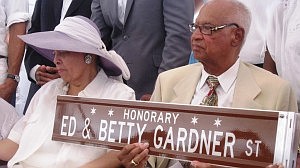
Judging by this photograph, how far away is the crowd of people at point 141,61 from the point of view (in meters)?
1.91

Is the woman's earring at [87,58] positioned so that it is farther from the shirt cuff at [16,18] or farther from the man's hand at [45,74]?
the shirt cuff at [16,18]

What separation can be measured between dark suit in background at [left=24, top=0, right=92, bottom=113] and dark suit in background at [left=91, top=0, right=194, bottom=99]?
A: 0.82ft

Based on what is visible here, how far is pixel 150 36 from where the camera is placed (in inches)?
104

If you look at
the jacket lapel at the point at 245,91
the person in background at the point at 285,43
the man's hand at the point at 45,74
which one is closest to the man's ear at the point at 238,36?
the jacket lapel at the point at 245,91

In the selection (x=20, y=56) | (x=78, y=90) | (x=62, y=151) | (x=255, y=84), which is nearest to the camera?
(x=255, y=84)

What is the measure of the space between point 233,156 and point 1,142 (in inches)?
45.5

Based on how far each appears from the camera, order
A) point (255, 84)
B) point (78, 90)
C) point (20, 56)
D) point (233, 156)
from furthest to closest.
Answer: point (20, 56)
point (78, 90)
point (255, 84)
point (233, 156)

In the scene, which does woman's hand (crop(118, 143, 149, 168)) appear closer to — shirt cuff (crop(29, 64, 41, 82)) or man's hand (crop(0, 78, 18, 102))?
shirt cuff (crop(29, 64, 41, 82))

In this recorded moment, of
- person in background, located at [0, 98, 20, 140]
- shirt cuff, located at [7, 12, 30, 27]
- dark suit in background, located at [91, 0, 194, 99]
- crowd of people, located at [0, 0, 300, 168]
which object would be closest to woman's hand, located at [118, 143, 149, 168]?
crowd of people, located at [0, 0, 300, 168]

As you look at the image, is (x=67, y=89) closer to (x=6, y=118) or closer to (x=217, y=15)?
(x=6, y=118)

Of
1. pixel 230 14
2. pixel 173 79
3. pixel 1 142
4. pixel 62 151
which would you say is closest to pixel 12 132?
pixel 1 142

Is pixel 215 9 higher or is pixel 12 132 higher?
pixel 215 9

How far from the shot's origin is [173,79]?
2.06m

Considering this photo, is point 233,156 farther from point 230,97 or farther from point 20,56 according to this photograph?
point 20,56
